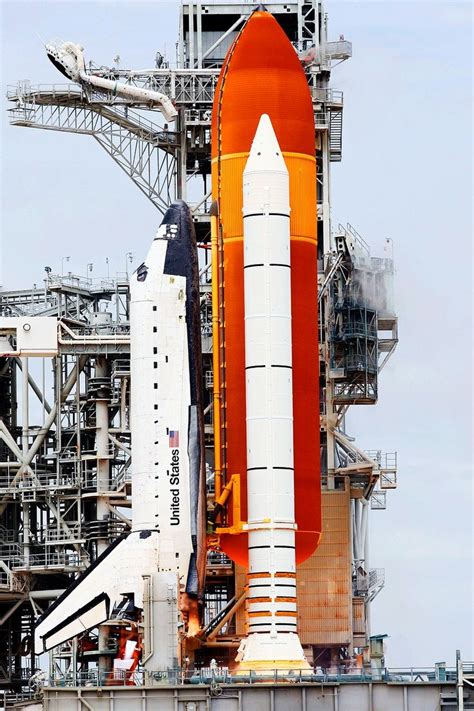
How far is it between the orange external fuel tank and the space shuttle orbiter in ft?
3.19

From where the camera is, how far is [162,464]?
65250 mm

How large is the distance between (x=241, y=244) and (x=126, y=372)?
8.46m

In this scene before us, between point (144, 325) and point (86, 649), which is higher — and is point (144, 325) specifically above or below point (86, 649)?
above

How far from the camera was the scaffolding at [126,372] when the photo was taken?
73625 mm

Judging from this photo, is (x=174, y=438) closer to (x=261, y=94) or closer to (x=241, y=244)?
(x=241, y=244)

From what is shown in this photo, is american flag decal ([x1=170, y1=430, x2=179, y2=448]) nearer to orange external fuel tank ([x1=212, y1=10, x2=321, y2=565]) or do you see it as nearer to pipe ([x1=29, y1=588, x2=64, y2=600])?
orange external fuel tank ([x1=212, y1=10, x2=321, y2=565])

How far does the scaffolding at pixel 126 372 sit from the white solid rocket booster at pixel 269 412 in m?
6.82

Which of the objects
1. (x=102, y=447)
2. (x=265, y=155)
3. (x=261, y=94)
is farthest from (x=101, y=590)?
(x=261, y=94)

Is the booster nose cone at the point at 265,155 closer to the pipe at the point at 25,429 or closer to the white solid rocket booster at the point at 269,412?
the white solid rocket booster at the point at 269,412

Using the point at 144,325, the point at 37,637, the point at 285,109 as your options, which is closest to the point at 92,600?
the point at 37,637

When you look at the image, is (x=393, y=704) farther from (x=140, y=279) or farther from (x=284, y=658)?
(x=140, y=279)

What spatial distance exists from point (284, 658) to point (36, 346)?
15.1 metres

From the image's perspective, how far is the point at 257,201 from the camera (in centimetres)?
6588

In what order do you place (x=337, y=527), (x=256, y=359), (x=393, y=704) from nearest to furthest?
(x=393, y=704) → (x=256, y=359) → (x=337, y=527)
